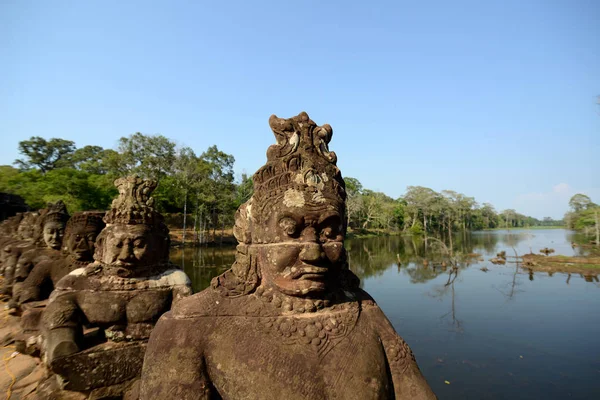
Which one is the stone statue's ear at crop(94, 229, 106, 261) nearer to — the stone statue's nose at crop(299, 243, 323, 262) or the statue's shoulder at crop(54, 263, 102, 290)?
the statue's shoulder at crop(54, 263, 102, 290)

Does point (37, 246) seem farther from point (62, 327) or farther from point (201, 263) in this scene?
point (201, 263)

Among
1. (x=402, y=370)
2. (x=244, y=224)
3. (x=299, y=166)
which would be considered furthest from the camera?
(x=244, y=224)

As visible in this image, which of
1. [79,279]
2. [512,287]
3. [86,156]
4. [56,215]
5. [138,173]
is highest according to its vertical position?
[86,156]

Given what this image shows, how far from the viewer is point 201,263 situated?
23625 millimetres

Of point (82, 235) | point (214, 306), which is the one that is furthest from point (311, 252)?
point (82, 235)

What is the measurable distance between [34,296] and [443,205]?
273ft

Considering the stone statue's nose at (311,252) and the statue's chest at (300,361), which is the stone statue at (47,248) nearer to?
the statue's chest at (300,361)

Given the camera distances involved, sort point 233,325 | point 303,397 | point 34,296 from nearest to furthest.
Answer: point 303,397 < point 233,325 < point 34,296

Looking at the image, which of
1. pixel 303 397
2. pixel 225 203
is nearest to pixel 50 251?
pixel 303 397

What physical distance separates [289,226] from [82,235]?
180 inches

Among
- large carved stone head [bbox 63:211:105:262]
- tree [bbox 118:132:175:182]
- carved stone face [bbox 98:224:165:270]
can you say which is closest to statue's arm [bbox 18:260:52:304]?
large carved stone head [bbox 63:211:105:262]

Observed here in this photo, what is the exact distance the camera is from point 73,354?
3.34 metres

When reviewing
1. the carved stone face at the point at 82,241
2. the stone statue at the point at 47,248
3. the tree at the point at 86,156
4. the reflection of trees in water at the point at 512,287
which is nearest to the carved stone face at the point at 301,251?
the carved stone face at the point at 82,241

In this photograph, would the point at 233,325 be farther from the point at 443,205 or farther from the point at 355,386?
the point at 443,205
